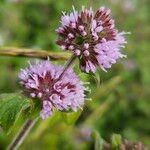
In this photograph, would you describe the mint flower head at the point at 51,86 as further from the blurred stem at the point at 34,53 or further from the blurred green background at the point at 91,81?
the blurred green background at the point at 91,81

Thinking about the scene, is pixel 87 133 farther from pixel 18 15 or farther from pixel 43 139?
pixel 18 15

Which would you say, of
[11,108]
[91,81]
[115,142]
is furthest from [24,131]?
[91,81]

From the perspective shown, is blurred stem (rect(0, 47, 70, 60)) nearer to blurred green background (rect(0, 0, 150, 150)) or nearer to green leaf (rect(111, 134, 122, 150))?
green leaf (rect(111, 134, 122, 150))

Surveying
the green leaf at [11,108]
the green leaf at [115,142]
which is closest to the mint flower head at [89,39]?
the green leaf at [11,108]

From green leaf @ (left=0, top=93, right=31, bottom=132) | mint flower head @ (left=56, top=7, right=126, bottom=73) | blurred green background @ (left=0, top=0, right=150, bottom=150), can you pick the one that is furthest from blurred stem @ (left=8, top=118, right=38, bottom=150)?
blurred green background @ (left=0, top=0, right=150, bottom=150)

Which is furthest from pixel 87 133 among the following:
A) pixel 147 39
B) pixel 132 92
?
pixel 147 39

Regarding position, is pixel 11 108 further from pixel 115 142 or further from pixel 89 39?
pixel 115 142

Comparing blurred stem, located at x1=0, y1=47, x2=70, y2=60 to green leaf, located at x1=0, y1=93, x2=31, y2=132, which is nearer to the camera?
green leaf, located at x1=0, y1=93, x2=31, y2=132
